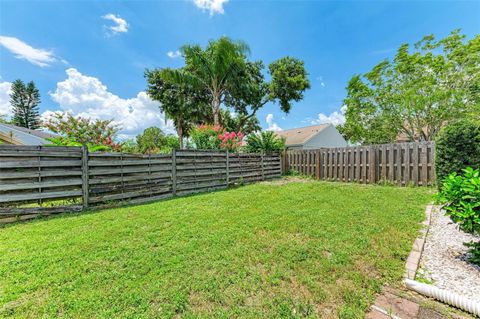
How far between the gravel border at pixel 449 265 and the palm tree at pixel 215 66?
36.3 ft

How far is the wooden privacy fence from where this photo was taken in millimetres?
6469

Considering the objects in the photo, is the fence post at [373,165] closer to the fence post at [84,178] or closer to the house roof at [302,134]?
the fence post at [84,178]

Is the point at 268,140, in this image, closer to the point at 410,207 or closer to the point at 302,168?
the point at 302,168

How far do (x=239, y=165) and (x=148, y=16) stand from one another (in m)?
6.59

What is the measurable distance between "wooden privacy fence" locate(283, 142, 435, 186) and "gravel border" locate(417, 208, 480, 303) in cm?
436

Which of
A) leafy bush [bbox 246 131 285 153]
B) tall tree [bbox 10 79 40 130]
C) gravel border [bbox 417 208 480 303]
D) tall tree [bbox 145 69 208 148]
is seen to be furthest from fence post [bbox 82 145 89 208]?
tall tree [bbox 10 79 40 130]

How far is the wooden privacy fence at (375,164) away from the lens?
6.47 m

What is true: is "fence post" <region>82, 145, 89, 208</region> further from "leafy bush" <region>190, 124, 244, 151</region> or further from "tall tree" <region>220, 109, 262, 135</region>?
"tall tree" <region>220, 109, 262, 135</region>

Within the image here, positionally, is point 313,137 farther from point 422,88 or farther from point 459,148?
point 459,148

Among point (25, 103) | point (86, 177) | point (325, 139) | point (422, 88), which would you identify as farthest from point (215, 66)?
point (25, 103)

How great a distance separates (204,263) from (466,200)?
9.35ft

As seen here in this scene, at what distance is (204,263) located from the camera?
7.17ft

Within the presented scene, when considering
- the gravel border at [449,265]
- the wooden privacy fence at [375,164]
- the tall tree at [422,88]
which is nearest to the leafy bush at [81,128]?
the wooden privacy fence at [375,164]

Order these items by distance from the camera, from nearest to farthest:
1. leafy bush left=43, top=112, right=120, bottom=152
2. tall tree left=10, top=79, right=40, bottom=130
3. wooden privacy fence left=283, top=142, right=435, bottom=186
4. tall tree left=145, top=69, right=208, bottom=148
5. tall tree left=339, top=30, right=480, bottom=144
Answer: wooden privacy fence left=283, top=142, right=435, bottom=186, leafy bush left=43, top=112, right=120, bottom=152, tall tree left=339, top=30, right=480, bottom=144, tall tree left=145, top=69, right=208, bottom=148, tall tree left=10, top=79, right=40, bottom=130
